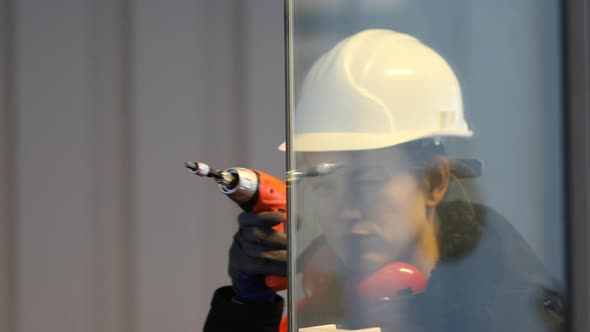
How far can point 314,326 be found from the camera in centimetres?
46

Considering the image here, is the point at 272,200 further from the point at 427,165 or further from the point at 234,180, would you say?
the point at 427,165

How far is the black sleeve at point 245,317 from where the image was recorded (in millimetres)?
998

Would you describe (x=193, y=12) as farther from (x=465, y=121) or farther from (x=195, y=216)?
(x=465, y=121)

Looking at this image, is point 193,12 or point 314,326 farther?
point 193,12

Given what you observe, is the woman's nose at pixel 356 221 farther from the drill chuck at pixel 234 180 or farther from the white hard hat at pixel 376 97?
the drill chuck at pixel 234 180

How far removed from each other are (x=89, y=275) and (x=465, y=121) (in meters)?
1.51

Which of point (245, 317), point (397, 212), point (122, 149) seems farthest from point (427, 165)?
point (122, 149)

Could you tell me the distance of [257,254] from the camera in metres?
0.97

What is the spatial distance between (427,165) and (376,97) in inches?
2.8

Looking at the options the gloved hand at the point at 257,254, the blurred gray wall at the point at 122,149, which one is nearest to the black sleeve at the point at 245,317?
the gloved hand at the point at 257,254

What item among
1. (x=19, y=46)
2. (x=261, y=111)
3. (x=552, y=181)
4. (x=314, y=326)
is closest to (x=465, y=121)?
(x=552, y=181)

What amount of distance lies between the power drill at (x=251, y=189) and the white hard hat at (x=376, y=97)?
423mm

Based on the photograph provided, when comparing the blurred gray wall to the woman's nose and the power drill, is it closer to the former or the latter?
the power drill

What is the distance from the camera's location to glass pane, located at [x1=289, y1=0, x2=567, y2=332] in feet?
1.52
